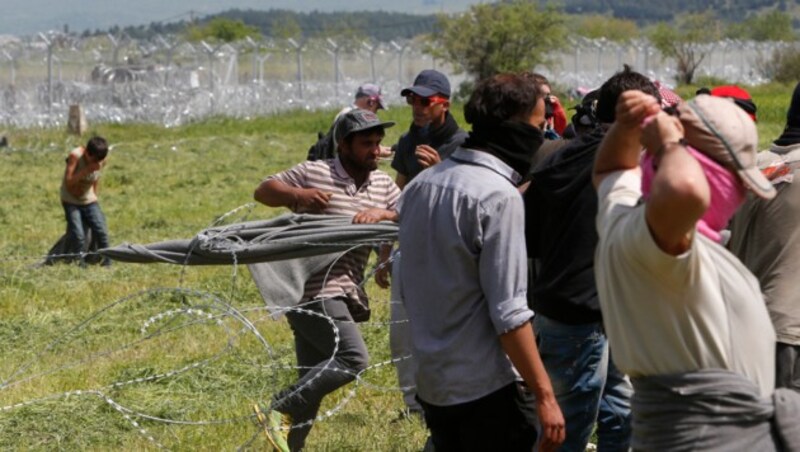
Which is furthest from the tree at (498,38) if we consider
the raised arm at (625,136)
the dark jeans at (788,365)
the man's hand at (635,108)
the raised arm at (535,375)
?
the man's hand at (635,108)

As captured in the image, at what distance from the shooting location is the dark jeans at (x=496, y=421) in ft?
16.0

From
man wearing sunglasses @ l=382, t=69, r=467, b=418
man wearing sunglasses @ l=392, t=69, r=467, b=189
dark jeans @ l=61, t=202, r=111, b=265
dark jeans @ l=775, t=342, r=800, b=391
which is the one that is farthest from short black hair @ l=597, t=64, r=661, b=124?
dark jeans @ l=61, t=202, r=111, b=265

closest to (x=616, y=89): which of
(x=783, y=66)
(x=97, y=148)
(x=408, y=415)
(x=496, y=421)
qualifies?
(x=496, y=421)

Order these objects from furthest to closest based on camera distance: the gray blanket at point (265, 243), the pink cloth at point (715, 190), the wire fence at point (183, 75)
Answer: the wire fence at point (183, 75) < the gray blanket at point (265, 243) < the pink cloth at point (715, 190)

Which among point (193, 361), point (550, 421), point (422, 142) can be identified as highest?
point (422, 142)

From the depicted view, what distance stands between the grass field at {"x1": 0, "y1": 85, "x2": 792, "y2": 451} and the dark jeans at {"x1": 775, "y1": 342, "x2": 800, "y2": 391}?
196 cm

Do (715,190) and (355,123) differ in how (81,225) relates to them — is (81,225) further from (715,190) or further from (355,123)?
(715,190)

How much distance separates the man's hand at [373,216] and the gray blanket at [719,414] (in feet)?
9.77

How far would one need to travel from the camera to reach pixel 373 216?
6547mm

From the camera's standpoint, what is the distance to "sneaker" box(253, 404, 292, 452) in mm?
6617

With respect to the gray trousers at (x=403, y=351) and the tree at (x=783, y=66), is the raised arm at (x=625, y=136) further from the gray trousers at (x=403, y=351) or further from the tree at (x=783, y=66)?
the tree at (x=783, y=66)

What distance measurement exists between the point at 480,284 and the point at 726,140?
1.42m

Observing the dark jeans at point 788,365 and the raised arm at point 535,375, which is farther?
the dark jeans at point 788,365

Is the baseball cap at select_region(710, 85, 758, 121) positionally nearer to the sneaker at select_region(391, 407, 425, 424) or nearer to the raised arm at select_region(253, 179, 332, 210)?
the raised arm at select_region(253, 179, 332, 210)
